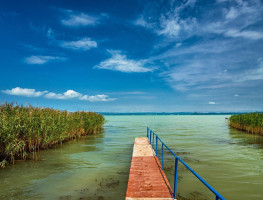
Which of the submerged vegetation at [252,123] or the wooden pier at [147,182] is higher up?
the submerged vegetation at [252,123]

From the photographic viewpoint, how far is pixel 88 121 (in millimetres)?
24594

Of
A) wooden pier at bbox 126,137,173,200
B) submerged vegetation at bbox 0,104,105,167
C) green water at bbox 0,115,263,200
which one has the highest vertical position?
submerged vegetation at bbox 0,104,105,167

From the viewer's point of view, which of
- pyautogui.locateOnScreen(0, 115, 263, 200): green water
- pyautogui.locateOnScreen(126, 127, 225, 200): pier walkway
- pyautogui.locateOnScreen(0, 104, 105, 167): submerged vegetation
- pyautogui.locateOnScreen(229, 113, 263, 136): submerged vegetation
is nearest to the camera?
pyautogui.locateOnScreen(126, 127, 225, 200): pier walkway

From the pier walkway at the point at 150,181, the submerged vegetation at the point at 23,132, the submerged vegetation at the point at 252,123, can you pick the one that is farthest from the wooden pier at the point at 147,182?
the submerged vegetation at the point at 252,123

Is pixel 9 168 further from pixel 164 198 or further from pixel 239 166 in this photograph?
pixel 239 166

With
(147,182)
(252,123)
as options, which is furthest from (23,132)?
(252,123)

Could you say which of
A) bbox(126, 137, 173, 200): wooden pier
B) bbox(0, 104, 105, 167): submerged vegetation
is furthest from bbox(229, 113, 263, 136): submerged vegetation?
bbox(0, 104, 105, 167): submerged vegetation

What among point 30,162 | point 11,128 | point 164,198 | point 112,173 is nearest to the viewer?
point 164,198

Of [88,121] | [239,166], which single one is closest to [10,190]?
[239,166]

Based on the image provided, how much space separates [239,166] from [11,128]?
45.1ft

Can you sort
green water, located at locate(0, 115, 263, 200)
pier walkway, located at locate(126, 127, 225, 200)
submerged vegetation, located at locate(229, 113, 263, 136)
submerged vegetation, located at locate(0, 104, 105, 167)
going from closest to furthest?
pier walkway, located at locate(126, 127, 225, 200)
green water, located at locate(0, 115, 263, 200)
submerged vegetation, located at locate(0, 104, 105, 167)
submerged vegetation, located at locate(229, 113, 263, 136)

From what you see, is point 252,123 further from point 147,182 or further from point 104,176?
point 147,182

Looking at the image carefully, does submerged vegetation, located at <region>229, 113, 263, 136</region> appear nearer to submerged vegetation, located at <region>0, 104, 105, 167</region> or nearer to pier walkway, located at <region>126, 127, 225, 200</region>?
pier walkway, located at <region>126, 127, 225, 200</region>

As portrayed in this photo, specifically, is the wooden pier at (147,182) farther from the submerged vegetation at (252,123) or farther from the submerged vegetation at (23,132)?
the submerged vegetation at (252,123)
